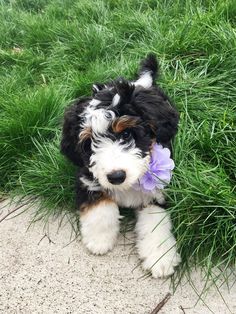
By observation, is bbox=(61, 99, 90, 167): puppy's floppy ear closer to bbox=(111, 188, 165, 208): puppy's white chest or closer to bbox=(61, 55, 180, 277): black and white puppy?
bbox=(61, 55, 180, 277): black and white puppy

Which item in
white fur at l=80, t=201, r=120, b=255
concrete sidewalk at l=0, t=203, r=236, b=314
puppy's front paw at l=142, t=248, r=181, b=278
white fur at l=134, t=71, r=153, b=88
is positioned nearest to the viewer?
concrete sidewalk at l=0, t=203, r=236, b=314

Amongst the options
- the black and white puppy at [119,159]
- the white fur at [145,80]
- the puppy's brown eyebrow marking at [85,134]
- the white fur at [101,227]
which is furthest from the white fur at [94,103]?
the white fur at [101,227]

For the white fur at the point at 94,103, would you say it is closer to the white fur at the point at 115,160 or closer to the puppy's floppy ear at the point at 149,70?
the white fur at the point at 115,160

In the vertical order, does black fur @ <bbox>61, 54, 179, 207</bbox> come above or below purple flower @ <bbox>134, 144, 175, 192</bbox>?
above

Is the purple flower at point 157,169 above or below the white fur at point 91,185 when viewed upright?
above

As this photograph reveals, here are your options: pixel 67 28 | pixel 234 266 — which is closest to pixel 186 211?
pixel 234 266

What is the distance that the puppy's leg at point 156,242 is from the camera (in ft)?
10.6

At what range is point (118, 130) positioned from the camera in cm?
309

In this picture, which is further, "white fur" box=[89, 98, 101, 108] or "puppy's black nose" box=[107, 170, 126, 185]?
"white fur" box=[89, 98, 101, 108]

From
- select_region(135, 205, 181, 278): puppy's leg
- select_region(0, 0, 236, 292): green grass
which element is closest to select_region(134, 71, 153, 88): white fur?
select_region(0, 0, 236, 292): green grass

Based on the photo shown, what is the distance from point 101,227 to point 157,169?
56 centimetres

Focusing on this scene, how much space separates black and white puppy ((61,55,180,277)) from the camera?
121 inches

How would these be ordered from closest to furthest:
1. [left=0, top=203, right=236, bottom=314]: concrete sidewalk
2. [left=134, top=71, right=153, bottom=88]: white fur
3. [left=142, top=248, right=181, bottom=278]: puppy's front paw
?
[left=0, top=203, right=236, bottom=314]: concrete sidewalk → [left=142, top=248, right=181, bottom=278]: puppy's front paw → [left=134, top=71, right=153, bottom=88]: white fur

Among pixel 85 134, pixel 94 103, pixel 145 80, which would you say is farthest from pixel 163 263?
pixel 145 80
